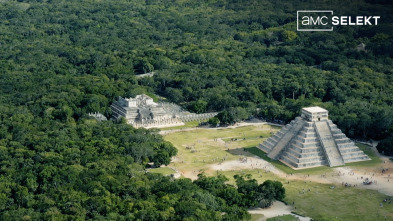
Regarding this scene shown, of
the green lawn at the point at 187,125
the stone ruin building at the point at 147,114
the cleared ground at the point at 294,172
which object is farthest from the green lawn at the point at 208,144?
the stone ruin building at the point at 147,114

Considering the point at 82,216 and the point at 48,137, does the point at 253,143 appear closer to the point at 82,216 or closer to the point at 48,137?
the point at 48,137

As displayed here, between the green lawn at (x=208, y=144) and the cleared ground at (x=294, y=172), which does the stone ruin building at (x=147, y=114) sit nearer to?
the cleared ground at (x=294, y=172)

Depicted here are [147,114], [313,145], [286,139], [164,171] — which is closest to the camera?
[164,171]

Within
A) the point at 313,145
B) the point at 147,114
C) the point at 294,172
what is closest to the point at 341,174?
the point at 313,145

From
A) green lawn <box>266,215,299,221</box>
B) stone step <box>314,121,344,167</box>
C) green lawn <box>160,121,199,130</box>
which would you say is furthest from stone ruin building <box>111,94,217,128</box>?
green lawn <box>266,215,299,221</box>

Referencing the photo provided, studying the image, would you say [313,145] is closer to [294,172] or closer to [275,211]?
[294,172]

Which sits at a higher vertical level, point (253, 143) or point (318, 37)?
point (318, 37)

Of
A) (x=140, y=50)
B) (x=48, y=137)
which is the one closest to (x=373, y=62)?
(x=140, y=50)
